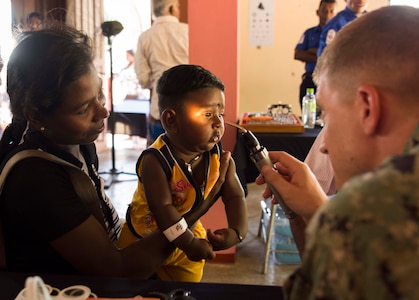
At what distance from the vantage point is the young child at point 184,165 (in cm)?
138

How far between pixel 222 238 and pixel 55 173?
1.60 ft

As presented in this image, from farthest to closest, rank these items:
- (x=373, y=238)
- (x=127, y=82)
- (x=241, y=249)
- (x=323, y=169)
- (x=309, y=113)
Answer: (x=127, y=82) < (x=241, y=249) < (x=309, y=113) < (x=323, y=169) < (x=373, y=238)

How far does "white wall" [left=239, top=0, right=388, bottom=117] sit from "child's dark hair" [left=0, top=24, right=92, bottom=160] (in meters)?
4.87

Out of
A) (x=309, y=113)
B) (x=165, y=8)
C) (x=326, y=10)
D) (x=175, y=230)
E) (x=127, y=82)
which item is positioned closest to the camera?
(x=175, y=230)

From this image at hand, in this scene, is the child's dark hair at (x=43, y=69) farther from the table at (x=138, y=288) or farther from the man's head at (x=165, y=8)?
the man's head at (x=165, y=8)

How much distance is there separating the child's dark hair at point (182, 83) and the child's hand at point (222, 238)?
408mm

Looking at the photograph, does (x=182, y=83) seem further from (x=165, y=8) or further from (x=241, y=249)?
(x=165, y=8)

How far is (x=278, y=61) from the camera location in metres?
5.92

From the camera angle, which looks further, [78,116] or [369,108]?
[78,116]

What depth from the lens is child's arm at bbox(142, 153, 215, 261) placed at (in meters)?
1.26

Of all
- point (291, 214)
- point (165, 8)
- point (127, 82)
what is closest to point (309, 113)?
point (165, 8)

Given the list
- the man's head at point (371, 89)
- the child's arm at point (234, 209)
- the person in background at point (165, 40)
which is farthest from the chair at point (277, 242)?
the man's head at point (371, 89)

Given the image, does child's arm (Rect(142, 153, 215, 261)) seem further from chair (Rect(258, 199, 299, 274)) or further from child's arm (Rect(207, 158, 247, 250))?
chair (Rect(258, 199, 299, 274))

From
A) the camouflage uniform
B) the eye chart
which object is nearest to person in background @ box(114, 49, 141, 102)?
the eye chart
